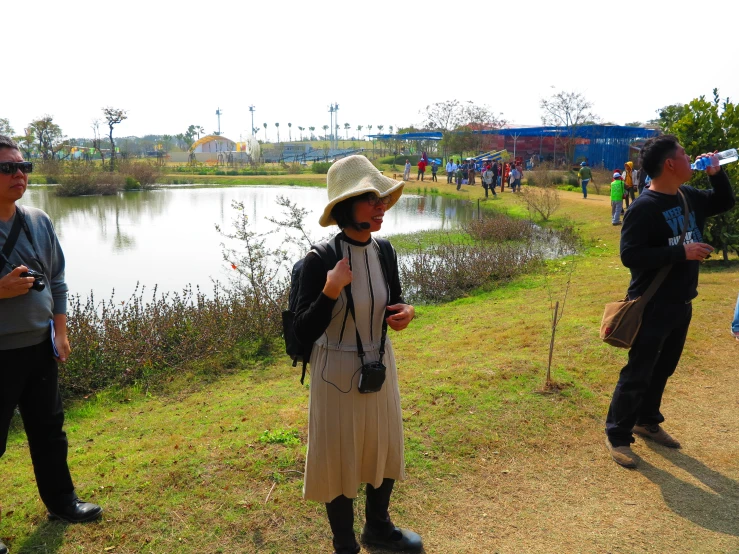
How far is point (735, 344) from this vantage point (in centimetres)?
554

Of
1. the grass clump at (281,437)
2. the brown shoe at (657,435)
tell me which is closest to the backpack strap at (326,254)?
the grass clump at (281,437)

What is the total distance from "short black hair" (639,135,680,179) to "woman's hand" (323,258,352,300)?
2.03m

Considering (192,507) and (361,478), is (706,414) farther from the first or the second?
(192,507)

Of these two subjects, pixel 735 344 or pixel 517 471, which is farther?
pixel 735 344

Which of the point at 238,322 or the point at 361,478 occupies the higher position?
the point at 361,478

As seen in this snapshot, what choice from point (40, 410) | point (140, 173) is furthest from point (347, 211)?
point (140, 173)

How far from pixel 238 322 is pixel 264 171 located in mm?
46320

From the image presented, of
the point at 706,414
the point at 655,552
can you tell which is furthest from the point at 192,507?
the point at 706,414

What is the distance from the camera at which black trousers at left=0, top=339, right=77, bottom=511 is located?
2.68 m

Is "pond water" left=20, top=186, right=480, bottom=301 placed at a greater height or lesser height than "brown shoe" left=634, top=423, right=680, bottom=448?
lesser

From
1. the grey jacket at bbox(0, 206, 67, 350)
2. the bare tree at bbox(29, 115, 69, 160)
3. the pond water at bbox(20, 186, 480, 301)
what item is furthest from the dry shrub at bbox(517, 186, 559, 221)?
the bare tree at bbox(29, 115, 69, 160)

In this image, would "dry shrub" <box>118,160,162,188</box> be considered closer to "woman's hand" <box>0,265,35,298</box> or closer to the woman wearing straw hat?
"woman's hand" <box>0,265,35,298</box>

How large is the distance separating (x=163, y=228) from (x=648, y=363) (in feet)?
59.6

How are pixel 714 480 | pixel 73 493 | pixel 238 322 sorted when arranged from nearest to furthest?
pixel 73 493 → pixel 714 480 → pixel 238 322
